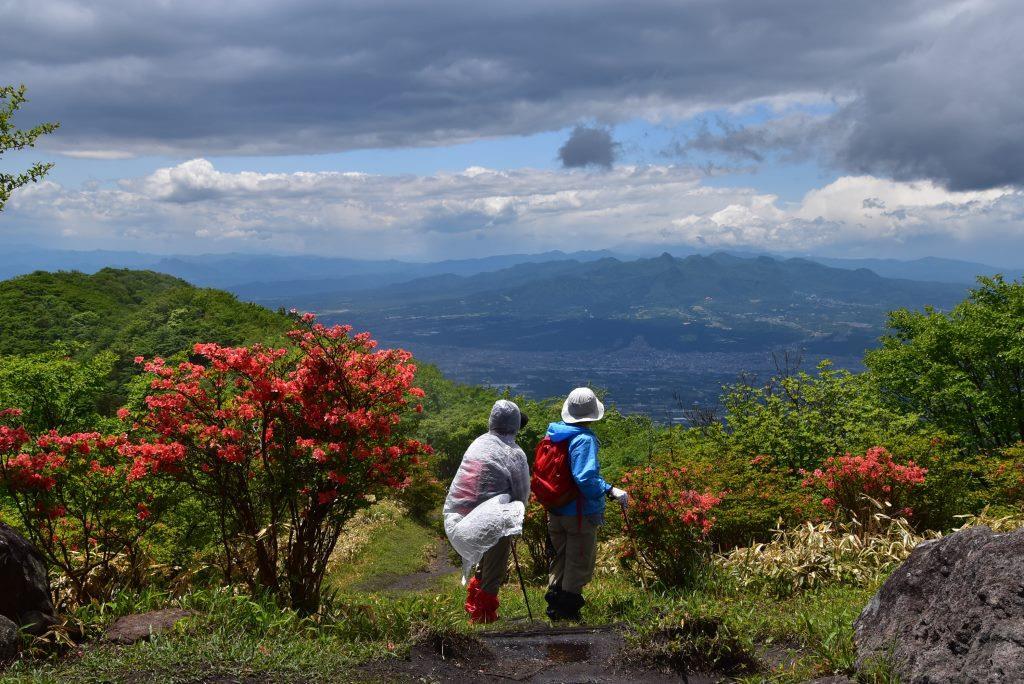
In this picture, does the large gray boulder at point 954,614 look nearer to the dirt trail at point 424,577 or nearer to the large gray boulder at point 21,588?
the large gray boulder at point 21,588

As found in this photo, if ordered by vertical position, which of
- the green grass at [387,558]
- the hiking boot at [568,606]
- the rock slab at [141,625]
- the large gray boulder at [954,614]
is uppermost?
the large gray boulder at [954,614]

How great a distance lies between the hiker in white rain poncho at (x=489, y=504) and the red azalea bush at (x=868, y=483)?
5.16m

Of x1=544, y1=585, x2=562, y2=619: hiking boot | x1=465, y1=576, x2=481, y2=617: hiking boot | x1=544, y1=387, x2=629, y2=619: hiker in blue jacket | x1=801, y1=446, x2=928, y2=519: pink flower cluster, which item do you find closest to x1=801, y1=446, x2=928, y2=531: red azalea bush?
x1=801, y1=446, x2=928, y2=519: pink flower cluster

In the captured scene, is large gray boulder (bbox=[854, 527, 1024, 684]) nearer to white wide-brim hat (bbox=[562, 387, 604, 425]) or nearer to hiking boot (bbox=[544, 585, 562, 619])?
white wide-brim hat (bbox=[562, 387, 604, 425])

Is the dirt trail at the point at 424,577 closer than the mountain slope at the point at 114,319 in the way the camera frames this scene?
Yes

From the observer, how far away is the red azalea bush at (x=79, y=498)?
7160 mm

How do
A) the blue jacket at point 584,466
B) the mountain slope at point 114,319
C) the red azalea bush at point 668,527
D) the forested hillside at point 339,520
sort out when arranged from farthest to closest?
the mountain slope at point 114,319
the red azalea bush at point 668,527
the blue jacket at point 584,466
the forested hillside at point 339,520

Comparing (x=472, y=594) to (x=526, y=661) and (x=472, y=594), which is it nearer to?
(x=472, y=594)

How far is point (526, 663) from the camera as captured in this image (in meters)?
5.90

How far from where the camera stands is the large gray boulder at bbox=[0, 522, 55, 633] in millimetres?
5715

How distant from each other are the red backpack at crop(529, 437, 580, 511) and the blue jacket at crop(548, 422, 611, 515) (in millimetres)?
78

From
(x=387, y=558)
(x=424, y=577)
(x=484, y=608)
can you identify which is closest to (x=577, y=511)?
(x=484, y=608)

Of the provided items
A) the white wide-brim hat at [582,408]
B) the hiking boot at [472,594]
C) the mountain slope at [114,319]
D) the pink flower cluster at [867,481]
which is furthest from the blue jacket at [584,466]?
the mountain slope at [114,319]

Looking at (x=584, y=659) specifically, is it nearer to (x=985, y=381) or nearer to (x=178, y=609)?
(x=178, y=609)
